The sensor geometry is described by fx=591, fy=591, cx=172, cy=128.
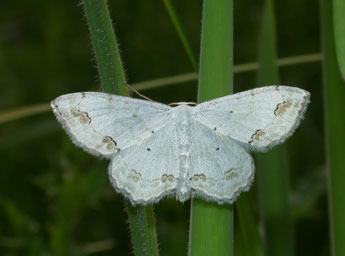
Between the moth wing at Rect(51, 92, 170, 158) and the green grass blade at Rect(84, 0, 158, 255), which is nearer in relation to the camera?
the green grass blade at Rect(84, 0, 158, 255)

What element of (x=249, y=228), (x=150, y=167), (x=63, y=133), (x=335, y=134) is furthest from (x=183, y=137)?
(x=63, y=133)

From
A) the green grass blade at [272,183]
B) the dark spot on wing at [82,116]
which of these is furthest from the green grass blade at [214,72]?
the green grass blade at [272,183]

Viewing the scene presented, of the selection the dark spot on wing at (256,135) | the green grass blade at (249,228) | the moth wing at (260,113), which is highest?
the moth wing at (260,113)

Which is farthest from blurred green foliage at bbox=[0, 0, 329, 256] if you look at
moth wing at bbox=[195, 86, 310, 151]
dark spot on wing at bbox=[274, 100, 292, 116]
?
dark spot on wing at bbox=[274, 100, 292, 116]

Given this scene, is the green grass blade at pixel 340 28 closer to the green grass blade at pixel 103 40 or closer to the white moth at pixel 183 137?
the white moth at pixel 183 137

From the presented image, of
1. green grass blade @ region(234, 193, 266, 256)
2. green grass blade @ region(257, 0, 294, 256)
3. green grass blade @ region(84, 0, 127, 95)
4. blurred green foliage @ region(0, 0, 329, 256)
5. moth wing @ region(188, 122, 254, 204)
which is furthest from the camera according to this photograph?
blurred green foliage @ region(0, 0, 329, 256)

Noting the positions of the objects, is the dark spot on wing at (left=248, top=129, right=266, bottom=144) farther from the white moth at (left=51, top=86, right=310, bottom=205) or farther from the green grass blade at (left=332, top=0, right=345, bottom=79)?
the green grass blade at (left=332, top=0, right=345, bottom=79)

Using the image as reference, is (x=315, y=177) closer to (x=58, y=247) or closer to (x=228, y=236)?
(x=58, y=247)
